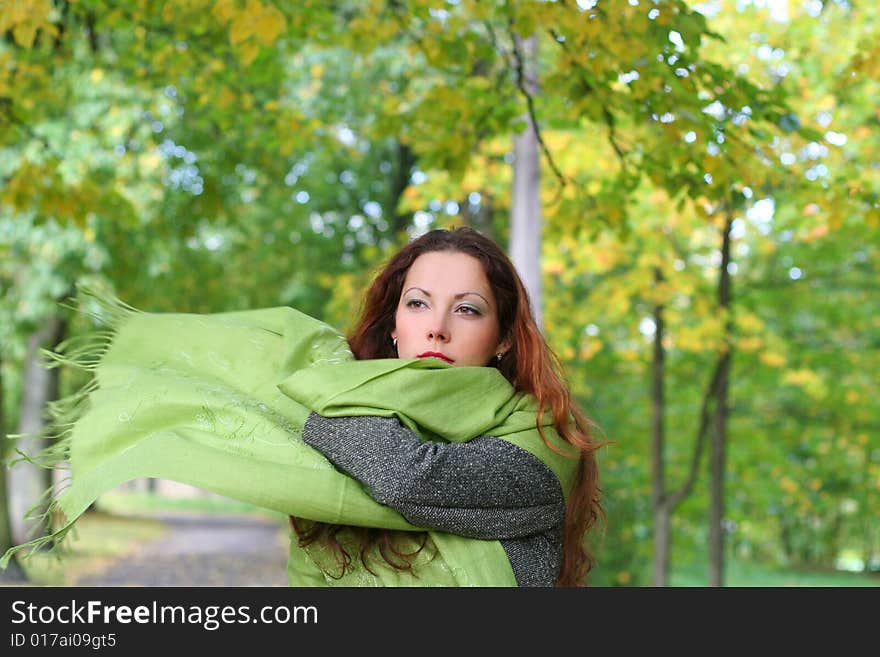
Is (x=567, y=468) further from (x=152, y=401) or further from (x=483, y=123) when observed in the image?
(x=483, y=123)

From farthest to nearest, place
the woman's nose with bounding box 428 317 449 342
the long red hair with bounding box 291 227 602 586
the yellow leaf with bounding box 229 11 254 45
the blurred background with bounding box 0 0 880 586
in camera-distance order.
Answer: the blurred background with bounding box 0 0 880 586 → the yellow leaf with bounding box 229 11 254 45 → the woman's nose with bounding box 428 317 449 342 → the long red hair with bounding box 291 227 602 586

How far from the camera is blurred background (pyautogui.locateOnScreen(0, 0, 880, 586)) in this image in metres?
4.12

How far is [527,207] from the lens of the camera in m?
6.20

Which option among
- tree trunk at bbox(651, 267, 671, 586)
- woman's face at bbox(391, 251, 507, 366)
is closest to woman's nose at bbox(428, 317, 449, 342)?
woman's face at bbox(391, 251, 507, 366)

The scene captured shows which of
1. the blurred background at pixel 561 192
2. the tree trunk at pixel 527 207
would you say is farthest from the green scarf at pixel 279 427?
the tree trunk at pixel 527 207

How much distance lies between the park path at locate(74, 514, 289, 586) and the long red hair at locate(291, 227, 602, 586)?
987cm

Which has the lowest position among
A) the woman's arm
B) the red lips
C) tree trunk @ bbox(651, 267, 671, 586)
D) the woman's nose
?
the woman's arm

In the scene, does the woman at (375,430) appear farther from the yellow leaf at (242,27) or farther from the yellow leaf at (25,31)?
the yellow leaf at (25,31)

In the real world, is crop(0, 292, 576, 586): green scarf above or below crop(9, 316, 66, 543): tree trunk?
below

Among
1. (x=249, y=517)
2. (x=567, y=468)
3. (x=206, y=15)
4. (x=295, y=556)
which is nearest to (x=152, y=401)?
(x=295, y=556)

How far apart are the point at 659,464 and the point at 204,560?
26.9 ft

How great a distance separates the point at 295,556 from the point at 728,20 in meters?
7.02

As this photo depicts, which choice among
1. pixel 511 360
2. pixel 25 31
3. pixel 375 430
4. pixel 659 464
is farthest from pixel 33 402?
pixel 375 430

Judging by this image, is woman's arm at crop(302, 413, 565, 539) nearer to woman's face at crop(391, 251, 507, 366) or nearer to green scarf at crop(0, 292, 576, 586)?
green scarf at crop(0, 292, 576, 586)
